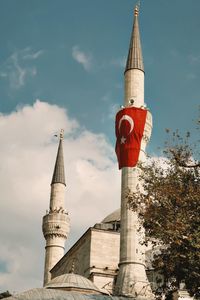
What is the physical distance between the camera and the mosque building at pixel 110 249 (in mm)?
24766

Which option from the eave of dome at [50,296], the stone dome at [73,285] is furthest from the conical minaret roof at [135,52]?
the eave of dome at [50,296]

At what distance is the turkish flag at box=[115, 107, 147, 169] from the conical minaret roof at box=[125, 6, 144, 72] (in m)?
2.76

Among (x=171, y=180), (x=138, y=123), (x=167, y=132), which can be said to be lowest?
(x=171, y=180)

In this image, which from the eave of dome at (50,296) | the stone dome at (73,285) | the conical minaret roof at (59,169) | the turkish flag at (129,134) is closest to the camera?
the eave of dome at (50,296)

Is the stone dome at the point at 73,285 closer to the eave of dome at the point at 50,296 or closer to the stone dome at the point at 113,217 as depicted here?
the eave of dome at the point at 50,296

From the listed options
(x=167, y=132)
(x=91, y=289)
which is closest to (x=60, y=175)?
(x=91, y=289)

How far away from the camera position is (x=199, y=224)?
599 inches

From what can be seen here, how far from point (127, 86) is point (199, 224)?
14905 mm

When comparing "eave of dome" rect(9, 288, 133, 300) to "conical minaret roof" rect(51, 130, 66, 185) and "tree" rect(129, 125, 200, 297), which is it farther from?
"conical minaret roof" rect(51, 130, 66, 185)

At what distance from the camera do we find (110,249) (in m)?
30.9

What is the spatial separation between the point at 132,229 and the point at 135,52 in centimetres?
998

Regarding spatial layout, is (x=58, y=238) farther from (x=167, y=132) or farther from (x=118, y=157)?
(x=167, y=132)

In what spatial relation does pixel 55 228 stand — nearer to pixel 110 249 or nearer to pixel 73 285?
pixel 110 249

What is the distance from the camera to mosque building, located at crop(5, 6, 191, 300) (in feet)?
81.3
